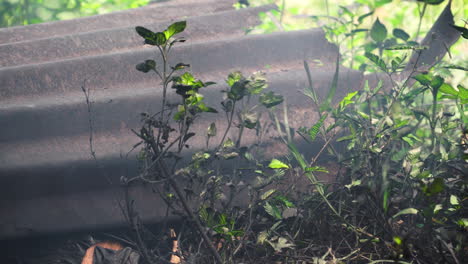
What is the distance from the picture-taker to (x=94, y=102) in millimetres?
1746

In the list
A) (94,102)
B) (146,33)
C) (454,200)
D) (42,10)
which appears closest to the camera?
(146,33)

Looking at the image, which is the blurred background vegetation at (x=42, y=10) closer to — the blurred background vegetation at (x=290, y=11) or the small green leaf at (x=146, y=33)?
the blurred background vegetation at (x=290, y=11)

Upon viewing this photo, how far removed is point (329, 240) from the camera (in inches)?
51.6

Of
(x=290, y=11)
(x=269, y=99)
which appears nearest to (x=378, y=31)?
(x=269, y=99)

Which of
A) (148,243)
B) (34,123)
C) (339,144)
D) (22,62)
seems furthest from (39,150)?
(339,144)

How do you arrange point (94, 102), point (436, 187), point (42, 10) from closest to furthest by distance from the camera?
point (436, 187)
point (94, 102)
point (42, 10)

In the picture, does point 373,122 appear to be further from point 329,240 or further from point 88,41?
point 88,41

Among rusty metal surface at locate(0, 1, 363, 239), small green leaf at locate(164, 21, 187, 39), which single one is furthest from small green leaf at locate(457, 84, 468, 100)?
small green leaf at locate(164, 21, 187, 39)

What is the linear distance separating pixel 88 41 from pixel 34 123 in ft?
2.71

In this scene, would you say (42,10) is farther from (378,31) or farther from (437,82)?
(437,82)

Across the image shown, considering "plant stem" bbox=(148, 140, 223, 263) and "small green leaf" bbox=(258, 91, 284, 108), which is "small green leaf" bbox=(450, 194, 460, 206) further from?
"plant stem" bbox=(148, 140, 223, 263)

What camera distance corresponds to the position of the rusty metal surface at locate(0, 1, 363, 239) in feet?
5.06

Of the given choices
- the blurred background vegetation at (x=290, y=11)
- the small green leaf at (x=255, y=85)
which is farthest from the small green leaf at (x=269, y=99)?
the blurred background vegetation at (x=290, y=11)

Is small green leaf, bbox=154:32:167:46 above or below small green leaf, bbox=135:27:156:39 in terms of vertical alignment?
below
